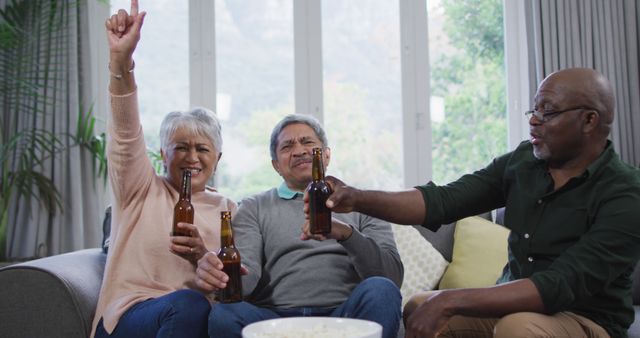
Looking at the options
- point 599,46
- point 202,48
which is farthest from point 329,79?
point 599,46

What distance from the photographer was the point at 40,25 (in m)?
3.89

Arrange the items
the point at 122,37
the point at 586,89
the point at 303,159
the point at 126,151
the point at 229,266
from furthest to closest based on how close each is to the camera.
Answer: the point at 303,159 < the point at 126,151 < the point at 122,37 < the point at 229,266 < the point at 586,89

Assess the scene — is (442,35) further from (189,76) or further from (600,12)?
(189,76)

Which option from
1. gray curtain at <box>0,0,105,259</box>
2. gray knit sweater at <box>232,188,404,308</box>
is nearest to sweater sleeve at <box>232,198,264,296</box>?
gray knit sweater at <box>232,188,404,308</box>

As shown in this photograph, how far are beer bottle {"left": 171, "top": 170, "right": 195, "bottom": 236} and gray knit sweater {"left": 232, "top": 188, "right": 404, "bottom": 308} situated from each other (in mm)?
170

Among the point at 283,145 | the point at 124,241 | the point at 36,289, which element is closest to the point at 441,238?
the point at 283,145

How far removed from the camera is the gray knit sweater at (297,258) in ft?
6.83

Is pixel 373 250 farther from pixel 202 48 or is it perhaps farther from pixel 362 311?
pixel 202 48

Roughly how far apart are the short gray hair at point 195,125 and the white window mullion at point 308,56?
77.9 inches

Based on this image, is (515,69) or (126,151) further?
(515,69)

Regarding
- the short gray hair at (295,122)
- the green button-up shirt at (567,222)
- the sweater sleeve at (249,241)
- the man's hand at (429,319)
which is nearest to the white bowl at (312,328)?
the man's hand at (429,319)

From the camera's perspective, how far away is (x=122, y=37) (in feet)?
6.57

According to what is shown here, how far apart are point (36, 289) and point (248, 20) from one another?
2.72 meters

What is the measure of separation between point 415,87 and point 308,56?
0.70 metres
